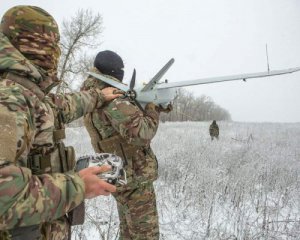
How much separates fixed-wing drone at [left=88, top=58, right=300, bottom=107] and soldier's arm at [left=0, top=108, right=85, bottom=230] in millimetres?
1402

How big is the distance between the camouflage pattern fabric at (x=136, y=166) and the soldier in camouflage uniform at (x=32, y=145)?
0.90 meters

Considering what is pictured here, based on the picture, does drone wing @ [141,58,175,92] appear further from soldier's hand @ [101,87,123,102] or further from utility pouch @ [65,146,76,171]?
utility pouch @ [65,146,76,171]

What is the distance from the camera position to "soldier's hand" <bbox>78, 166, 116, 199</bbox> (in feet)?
4.14

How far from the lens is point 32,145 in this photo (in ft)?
4.45

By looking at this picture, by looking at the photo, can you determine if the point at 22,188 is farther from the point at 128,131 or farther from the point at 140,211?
the point at 140,211

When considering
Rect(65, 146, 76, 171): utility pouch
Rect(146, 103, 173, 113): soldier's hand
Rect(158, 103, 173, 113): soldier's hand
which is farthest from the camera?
Rect(158, 103, 173, 113): soldier's hand

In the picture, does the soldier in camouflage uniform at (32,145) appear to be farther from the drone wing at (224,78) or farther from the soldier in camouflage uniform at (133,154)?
the drone wing at (224,78)

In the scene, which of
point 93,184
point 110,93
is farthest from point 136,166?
point 93,184

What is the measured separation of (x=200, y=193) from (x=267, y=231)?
125 cm

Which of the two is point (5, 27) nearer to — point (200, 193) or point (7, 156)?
point (7, 156)

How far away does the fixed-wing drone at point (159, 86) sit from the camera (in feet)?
8.13

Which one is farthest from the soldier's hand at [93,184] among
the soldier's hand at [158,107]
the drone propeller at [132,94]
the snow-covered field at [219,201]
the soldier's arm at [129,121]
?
the snow-covered field at [219,201]

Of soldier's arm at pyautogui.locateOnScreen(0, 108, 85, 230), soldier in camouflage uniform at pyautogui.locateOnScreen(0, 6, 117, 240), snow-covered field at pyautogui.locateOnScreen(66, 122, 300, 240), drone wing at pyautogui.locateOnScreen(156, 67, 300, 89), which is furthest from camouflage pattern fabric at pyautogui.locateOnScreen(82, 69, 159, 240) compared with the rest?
soldier's arm at pyautogui.locateOnScreen(0, 108, 85, 230)

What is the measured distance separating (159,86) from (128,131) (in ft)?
1.67
